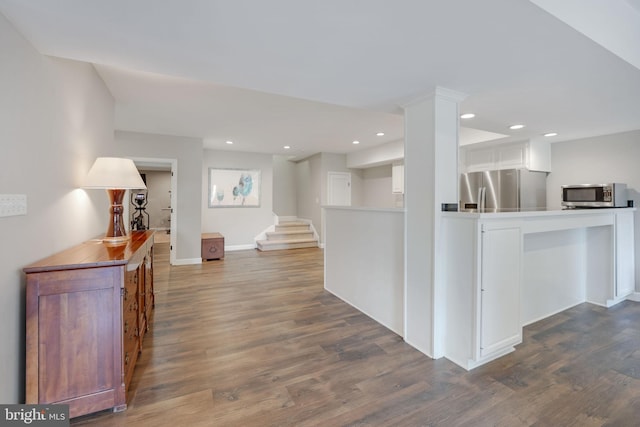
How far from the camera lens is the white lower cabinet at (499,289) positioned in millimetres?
2131

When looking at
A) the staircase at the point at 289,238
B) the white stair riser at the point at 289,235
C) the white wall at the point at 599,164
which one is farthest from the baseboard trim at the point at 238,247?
the white wall at the point at 599,164

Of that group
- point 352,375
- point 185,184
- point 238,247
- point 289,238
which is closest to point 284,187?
point 289,238

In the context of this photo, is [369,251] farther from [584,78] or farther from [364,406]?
[584,78]

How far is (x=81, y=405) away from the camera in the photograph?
5.09 ft

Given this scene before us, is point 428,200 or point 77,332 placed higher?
point 428,200

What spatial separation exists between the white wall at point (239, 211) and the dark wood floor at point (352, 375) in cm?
378

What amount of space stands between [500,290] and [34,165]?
10.9 feet

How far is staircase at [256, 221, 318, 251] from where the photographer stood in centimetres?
712

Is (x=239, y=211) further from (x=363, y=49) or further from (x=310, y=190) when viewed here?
(x=363, y=49)

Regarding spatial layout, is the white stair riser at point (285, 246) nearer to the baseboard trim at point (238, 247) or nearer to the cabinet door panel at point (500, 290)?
A: the baseboard trim at point (238, 247)

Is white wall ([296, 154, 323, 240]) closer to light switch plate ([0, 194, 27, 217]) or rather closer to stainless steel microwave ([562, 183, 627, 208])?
stainless steel microwave ([562, 183, 627, 208])

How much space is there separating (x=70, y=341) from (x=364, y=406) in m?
1.73

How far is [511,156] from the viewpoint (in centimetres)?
434

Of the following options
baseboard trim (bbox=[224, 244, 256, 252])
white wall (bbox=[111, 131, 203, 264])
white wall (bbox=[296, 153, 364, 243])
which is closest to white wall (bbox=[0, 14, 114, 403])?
white wall (bbox=[111, 131, 203, 264])
